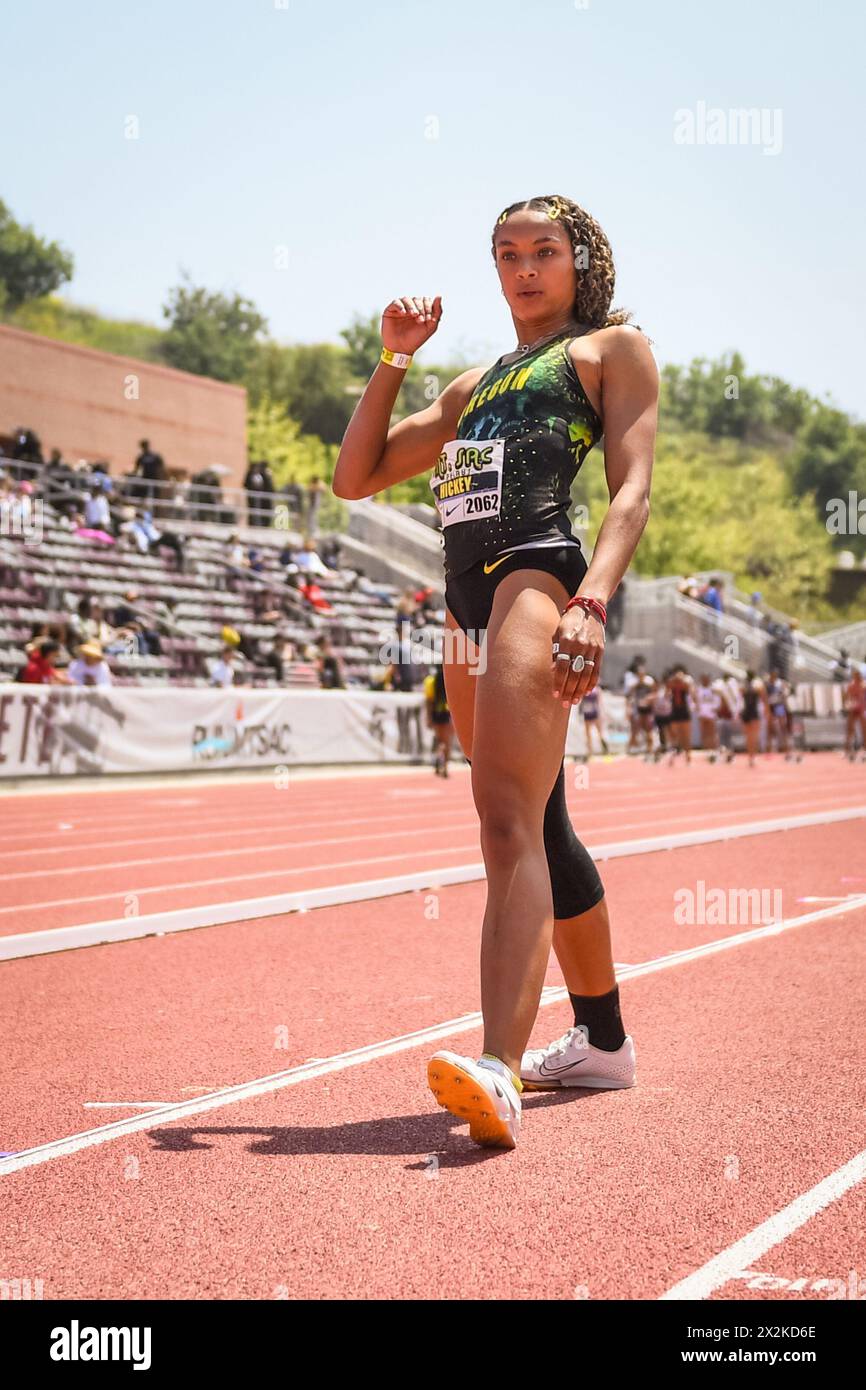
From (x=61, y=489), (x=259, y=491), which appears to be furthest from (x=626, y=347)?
(x=259, y=491)

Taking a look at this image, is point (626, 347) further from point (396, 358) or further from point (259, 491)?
point (259, 491)

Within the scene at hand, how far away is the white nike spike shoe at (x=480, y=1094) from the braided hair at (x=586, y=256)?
1884 mm

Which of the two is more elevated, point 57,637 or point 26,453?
point 26,453

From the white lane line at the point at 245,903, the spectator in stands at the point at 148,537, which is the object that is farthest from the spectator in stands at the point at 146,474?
the white lane line at the point at 245,903

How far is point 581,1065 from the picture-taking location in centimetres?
428

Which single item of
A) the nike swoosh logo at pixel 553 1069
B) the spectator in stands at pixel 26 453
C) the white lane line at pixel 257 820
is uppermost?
the spectator in stands at pixel 26 453

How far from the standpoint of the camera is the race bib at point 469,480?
3939mm

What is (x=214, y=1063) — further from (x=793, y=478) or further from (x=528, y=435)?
(x=793, y=478)

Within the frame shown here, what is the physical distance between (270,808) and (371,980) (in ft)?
34.3

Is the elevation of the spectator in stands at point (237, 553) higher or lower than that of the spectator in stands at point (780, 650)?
higher

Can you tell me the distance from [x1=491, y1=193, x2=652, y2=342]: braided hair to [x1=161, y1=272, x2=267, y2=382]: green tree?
99.8m

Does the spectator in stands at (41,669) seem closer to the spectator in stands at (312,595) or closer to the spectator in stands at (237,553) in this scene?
the spectator in stands at (237,553)

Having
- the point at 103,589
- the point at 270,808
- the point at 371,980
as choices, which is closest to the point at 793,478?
the point at 103,589

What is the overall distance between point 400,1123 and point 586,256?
2.24 metres
